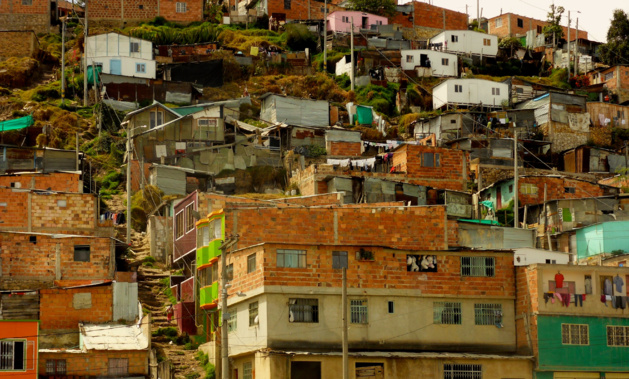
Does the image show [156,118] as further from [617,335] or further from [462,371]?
[617,335]

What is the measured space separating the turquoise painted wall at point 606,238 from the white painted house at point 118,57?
37.1m

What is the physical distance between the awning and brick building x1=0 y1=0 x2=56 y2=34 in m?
28.6

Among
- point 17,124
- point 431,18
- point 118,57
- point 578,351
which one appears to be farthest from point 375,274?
point 431,18

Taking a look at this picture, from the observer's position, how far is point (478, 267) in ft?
129

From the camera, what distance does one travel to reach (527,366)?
37.5 metres

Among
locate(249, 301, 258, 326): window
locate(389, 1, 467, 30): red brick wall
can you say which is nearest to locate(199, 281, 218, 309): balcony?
locate(249, 301, 258, 326): window

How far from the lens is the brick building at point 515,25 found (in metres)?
104

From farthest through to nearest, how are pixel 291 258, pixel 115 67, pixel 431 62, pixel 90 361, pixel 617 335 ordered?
pixel 431 62
pixel 115 67
pixel 617 335
pixel 291 258
pixel 90 361

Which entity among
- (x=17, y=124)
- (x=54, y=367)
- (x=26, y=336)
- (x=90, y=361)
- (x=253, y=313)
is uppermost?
(x=17, y=124)

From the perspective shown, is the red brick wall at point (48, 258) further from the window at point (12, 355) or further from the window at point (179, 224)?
the window at point (12, 355)

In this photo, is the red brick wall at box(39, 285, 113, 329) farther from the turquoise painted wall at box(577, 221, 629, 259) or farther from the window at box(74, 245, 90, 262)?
the turquoise painted wall at box(577, 221, 629, 259)

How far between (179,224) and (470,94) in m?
35.4

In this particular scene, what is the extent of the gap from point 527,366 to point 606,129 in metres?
40.7

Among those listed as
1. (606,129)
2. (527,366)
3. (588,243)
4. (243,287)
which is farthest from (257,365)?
(606,129)
